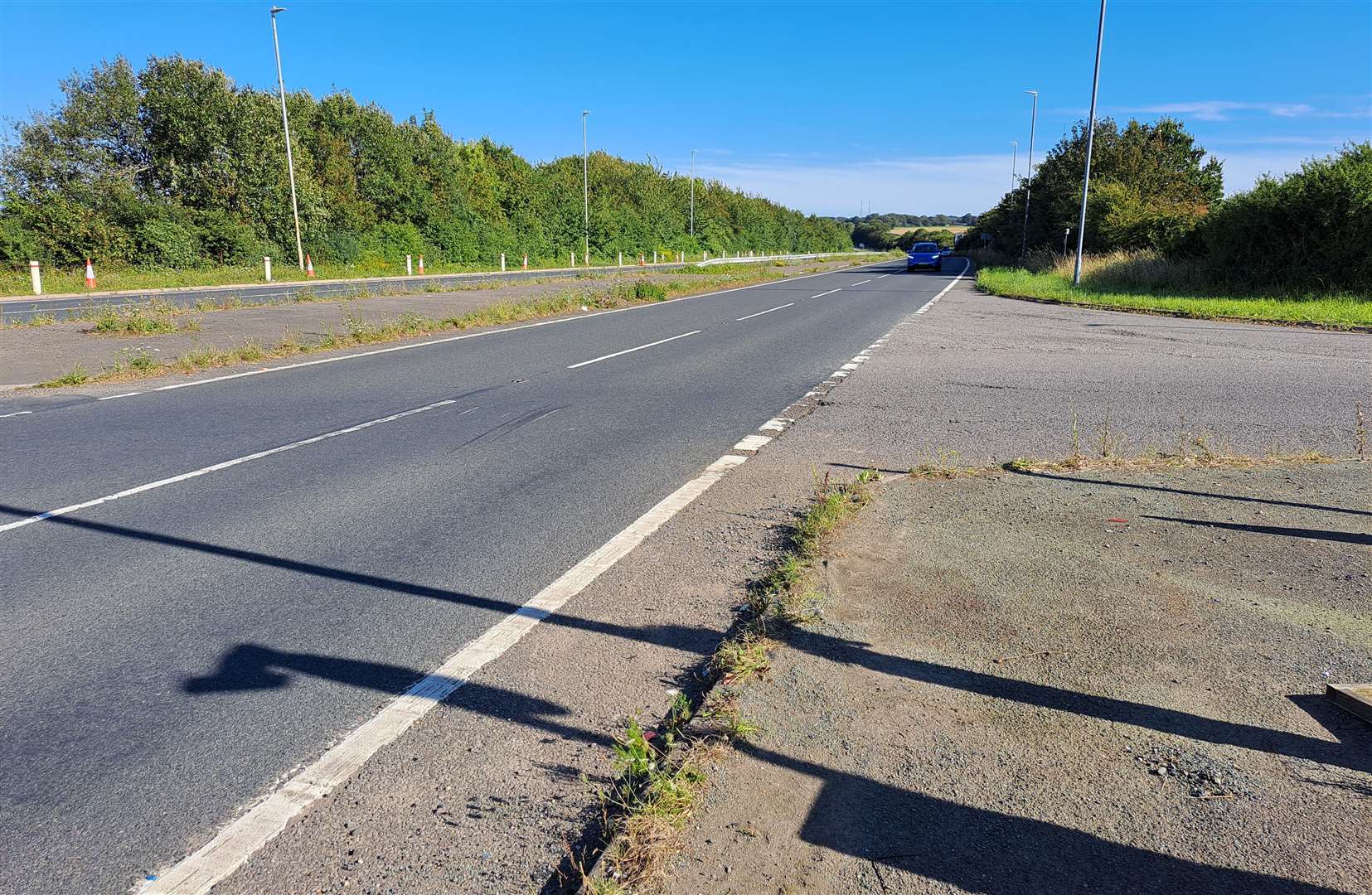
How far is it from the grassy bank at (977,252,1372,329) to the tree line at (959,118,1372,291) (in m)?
0.76

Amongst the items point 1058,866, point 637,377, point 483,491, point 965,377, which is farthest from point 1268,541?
point 637,377

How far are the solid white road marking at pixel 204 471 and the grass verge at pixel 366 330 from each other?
4863mm

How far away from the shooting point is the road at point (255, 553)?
2867mm

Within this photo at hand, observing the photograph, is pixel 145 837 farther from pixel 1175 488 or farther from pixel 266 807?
pixel 1175 488

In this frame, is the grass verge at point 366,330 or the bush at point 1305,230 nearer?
the grass verge at point 366,330

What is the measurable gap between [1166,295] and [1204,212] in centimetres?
721

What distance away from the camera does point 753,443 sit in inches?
304

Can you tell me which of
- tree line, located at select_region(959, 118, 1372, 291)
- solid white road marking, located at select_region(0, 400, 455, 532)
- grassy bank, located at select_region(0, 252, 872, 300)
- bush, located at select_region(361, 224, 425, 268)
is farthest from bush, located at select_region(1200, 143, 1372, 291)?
bush, located at select_region(361, 224, 425, 268)

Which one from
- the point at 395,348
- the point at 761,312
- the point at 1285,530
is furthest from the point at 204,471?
the point at 761,312

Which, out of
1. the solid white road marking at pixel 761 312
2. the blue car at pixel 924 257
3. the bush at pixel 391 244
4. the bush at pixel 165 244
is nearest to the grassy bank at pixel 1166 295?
the solid white road marking at pixel 761 312

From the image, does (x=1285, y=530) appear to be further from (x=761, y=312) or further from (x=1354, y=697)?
(x=761, y=312)

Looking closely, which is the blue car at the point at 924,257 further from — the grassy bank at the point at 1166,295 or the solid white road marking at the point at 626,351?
the solid white road marking at the point at 626,351

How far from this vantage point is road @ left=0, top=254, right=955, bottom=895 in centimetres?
287

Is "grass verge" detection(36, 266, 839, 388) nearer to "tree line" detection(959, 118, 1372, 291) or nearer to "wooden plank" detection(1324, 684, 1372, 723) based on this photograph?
"wooden plank" detection(1324, 684, 1372, 723)
